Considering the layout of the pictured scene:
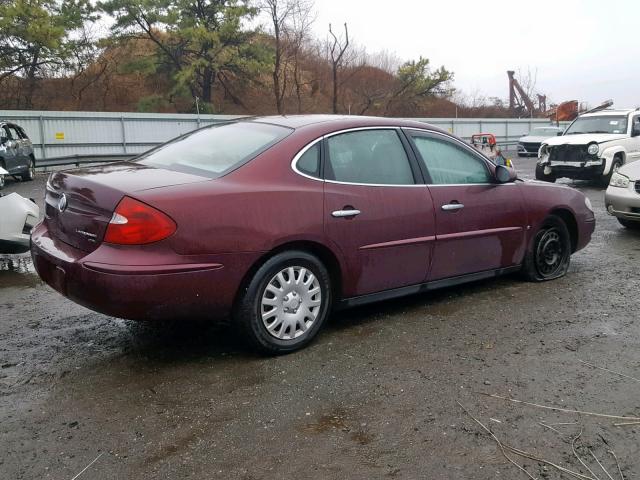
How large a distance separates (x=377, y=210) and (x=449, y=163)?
98 centimetres

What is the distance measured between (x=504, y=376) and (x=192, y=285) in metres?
1.88

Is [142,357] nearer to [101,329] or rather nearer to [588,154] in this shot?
[101,329]

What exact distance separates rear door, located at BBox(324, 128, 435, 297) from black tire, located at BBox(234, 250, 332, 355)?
21 centimetres

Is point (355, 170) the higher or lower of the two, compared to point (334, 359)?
higher

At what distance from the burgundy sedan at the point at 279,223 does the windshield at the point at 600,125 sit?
11.2 m

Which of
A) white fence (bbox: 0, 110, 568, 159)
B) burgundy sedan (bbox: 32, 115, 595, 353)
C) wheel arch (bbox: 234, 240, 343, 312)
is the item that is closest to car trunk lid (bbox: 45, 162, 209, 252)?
burgundy sedan (bbox: 32, 115, 595, 353)

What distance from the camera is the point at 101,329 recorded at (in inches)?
169

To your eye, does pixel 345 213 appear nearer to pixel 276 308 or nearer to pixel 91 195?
pixel 276 308

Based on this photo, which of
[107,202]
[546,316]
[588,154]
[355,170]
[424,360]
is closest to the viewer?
[107,202]

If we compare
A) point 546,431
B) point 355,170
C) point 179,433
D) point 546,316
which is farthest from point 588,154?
point 179,433

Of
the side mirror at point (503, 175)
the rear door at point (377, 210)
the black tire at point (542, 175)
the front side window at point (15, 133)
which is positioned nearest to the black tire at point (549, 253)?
the side mirror at point (503, 175)

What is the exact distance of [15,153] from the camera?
51.3 feet

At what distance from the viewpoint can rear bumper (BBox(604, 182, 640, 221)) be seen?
25.0 feet

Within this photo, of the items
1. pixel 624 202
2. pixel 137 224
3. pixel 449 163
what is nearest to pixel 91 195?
pixel 137 224
